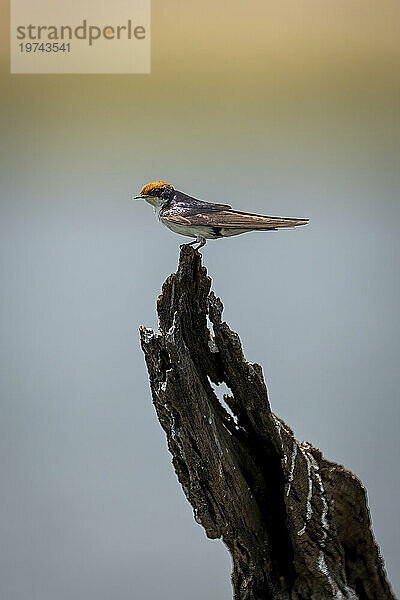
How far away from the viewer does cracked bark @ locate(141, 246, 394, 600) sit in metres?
1.54

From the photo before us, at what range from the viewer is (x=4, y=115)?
2229 mm

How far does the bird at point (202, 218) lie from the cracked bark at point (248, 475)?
0.06 m

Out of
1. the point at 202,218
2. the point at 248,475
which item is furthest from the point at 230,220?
the point at 248,475

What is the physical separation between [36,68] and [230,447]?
4.27 feet

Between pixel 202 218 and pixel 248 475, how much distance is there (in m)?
0.59

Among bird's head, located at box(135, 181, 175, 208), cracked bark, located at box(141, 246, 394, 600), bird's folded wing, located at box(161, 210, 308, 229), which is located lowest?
cracked bark, located at box(141, 246, 394, 600)

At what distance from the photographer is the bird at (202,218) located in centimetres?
153

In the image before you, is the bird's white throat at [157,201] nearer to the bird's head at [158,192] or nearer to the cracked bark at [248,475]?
the bird's head at [158,192]

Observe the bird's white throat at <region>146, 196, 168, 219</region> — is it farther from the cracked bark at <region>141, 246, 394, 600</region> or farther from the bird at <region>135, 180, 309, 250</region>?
the cracked bark at <region>141, 246, 394, 600</region>

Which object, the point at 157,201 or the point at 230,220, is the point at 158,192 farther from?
the point at 230,220

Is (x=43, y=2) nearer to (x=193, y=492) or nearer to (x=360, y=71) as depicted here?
(x=360, y=71)

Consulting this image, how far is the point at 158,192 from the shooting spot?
1.59m

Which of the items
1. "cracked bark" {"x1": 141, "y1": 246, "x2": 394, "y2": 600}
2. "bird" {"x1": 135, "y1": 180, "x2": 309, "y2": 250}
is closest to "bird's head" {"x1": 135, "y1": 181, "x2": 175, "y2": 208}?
"bird" {"x1": 135, "y1": 180, "x2": 309, "y2": 250}

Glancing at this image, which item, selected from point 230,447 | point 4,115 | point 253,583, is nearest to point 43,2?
point 4,115
